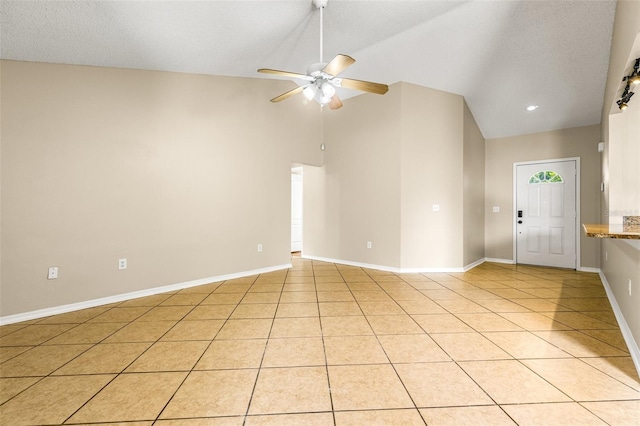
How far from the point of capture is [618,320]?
8.64 ft

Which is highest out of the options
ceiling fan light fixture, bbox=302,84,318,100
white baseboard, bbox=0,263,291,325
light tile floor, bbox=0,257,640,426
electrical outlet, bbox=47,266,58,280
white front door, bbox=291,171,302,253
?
ceiling fan light fixture, bbox=302,84,318,100

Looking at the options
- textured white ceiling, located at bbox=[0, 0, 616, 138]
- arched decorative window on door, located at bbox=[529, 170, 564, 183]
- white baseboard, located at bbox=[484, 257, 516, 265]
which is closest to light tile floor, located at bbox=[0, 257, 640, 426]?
white baseboard, located at bbox=[484, 257, 516, 265]

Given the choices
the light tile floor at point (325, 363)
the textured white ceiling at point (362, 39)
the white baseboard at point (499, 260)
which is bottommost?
the light tile floor at point (325, 363)

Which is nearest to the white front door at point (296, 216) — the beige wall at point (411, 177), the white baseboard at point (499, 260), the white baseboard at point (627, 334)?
the beige wall at point (411, 177)

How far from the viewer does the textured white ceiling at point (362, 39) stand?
8.83 ft

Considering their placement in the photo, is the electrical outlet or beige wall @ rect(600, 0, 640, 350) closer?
beige wall @ rect(600, 0, 640, 350)

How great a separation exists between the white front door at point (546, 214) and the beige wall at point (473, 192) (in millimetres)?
678

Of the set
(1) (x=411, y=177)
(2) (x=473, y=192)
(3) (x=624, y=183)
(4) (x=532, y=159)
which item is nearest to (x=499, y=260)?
(2) (x=473, y=192)

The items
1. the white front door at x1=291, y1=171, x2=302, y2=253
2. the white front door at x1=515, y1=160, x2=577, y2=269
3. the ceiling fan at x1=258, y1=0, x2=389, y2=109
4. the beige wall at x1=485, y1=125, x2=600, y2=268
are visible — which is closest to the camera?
the ceiling fan at x1=258, y1=0, x2=389, y2=109

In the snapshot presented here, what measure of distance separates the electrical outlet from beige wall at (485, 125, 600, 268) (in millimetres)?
7166

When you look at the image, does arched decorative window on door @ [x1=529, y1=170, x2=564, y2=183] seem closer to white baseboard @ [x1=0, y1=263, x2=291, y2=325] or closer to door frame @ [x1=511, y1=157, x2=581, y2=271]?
door frame @ [x1=511, y1=157, x2=581, y2=271]

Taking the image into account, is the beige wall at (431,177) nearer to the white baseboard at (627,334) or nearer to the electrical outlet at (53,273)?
the white baseboard at (627,334)

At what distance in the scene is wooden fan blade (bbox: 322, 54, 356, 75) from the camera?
2.37m

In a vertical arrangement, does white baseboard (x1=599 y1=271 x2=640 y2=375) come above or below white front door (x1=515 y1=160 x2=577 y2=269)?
below
